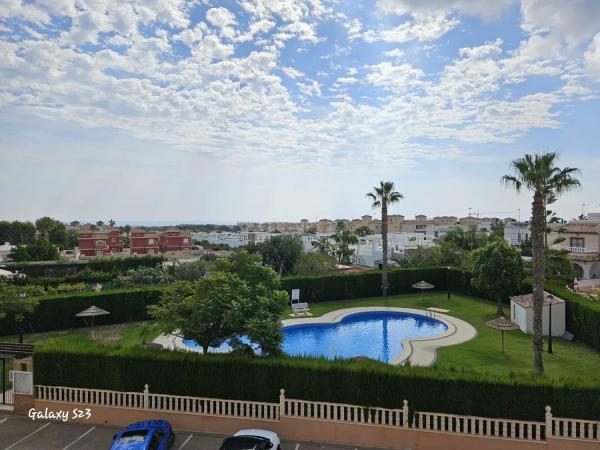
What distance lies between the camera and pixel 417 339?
2083 cm

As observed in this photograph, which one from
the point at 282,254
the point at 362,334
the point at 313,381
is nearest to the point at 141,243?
the point at 282,254

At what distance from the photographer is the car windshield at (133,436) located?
939cm

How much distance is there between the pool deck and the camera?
18.0 m

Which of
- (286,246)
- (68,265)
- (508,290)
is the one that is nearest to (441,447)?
(508,290)

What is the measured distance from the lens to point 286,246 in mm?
43156

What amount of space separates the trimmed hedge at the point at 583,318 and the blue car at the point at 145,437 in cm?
1825

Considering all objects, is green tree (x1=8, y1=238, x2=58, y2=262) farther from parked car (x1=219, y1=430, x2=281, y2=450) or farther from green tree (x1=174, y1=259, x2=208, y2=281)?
parked car (x1=219, y1=430, x2=281, y2=450)

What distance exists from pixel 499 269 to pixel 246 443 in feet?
63.8

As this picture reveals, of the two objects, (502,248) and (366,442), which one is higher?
(502,248)

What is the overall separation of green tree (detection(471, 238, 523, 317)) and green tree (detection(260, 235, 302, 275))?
70.5 ft

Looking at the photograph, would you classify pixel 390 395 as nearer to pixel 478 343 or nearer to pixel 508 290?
pixel 478 343

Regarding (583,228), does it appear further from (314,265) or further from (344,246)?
(314,265)

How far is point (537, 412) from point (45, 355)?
13275 millimetres

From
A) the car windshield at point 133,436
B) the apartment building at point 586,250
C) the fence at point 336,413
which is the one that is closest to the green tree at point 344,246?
the apartment building at point 586,250
